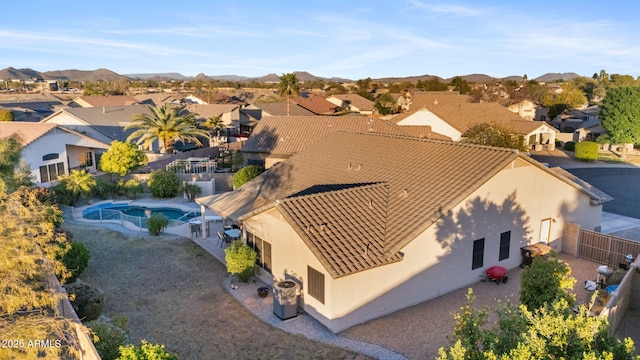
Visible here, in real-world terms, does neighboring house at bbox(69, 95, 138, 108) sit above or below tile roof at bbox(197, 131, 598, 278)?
above

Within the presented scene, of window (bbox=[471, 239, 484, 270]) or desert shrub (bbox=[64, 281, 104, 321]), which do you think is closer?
desert shrub (bbox=[64, 281, 104, 321])

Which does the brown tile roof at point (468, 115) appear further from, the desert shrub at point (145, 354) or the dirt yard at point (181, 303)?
the desert shrub at point (145, 354)

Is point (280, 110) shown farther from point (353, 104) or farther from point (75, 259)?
point (75, 259)

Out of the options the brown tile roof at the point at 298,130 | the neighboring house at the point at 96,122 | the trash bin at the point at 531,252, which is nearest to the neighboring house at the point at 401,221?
the trash bin at the point at 531,252

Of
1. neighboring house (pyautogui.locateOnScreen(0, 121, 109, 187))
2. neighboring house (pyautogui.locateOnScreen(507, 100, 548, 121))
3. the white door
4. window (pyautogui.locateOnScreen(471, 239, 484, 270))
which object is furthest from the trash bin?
neighboring house (pyautogui.locateOnScreen(507, 100, 548, 121))

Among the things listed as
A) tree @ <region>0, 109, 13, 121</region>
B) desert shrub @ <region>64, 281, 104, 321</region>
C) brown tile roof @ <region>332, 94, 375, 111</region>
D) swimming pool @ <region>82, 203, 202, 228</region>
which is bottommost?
swimming pool @ <region>82, 203, 202, 228</region>

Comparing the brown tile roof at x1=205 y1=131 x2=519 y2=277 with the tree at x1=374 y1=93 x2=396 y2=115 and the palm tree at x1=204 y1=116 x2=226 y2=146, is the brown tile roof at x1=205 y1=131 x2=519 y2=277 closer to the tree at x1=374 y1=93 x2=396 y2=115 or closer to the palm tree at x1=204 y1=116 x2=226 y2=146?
the palm tree at x1=204 y1=116 x2=226 y2=146

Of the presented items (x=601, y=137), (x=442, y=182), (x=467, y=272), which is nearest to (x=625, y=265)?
(x=467, y=272)
